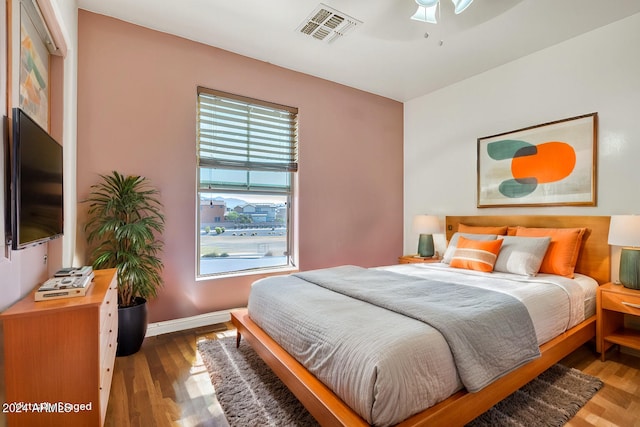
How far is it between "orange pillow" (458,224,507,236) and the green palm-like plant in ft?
10.4

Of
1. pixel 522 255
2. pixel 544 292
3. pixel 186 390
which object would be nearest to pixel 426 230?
pixel 522 255

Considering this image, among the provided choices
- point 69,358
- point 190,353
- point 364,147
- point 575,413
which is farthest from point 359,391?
point 364,147

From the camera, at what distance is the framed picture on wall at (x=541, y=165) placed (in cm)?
286

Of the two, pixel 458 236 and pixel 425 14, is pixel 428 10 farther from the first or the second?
pixel 458 236

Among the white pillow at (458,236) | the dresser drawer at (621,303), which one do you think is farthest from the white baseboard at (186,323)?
the dresser drawer at (621,303)

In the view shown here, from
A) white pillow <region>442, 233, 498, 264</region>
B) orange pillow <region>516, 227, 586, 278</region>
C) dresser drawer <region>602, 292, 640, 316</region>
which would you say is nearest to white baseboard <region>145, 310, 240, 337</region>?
white pillow <region>442, 233, 498, 264</region>

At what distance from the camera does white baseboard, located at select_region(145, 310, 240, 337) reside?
287 centimetres

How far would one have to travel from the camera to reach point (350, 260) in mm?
4168

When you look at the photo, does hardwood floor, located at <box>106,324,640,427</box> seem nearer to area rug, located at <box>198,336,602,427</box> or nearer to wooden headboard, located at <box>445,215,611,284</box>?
area rug, located at <box>198,336,602,427</box>

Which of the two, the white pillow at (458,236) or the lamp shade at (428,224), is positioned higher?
the lamp shade at (428,224)

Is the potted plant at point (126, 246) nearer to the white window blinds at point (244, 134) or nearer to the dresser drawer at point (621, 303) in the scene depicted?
the white window blinds at point (244, 134)

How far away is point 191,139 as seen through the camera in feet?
10.1

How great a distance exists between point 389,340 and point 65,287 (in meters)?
1.58

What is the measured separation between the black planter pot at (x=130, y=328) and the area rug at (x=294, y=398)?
0.62m
